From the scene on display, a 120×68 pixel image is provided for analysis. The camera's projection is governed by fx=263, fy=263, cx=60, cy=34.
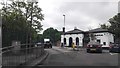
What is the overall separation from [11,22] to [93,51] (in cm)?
1295

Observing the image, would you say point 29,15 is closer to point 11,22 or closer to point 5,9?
point 5,9

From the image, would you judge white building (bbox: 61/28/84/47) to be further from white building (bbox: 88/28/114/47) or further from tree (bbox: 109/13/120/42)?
tree (bbox: 109/13/120/42)

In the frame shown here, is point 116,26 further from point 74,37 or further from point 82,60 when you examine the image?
point 82,60

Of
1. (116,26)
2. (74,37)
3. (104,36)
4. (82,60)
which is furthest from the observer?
(74,37)

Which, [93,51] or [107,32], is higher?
[107,32]

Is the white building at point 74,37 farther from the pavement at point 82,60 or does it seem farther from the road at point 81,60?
the pavement at point 82,60

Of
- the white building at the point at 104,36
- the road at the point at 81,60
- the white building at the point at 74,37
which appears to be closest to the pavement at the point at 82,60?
the road at the point at 81,60

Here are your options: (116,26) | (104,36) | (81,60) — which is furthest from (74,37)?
(81,60)

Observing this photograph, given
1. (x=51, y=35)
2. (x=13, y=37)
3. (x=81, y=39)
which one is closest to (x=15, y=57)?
(x=13, y=37)

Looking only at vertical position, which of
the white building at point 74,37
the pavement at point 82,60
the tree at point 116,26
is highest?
the tree at point 116,26


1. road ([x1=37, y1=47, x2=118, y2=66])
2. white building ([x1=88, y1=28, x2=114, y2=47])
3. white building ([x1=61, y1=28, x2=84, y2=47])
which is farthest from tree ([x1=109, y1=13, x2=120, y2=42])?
road ([x1=37, y1=47, x2=118, y2=66])

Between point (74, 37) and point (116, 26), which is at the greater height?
point (116, 26)

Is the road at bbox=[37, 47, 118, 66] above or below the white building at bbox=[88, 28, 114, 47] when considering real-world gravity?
below

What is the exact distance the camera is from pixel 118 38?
219 feet
